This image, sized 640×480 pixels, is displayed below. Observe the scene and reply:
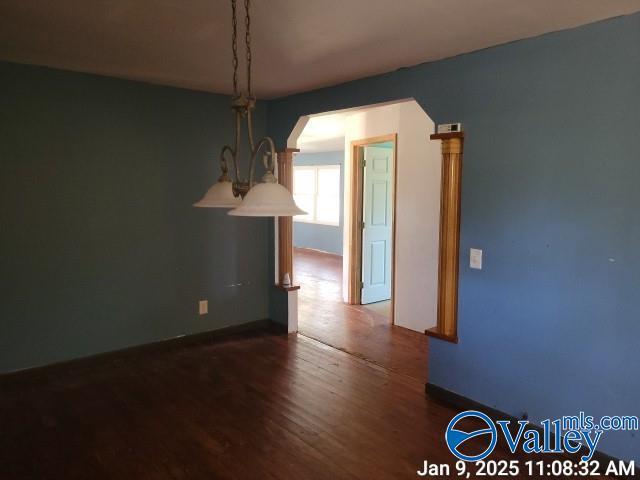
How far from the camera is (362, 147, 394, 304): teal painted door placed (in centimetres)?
549

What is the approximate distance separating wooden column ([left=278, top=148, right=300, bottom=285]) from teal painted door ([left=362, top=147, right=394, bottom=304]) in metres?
1.30

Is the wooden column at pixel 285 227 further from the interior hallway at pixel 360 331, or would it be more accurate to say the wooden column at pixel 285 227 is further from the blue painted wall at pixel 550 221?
the blue painted wall at pixel 550 221

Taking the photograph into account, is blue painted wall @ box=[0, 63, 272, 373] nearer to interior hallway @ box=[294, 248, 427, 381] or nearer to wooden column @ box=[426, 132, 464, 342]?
interior hallway @ box=[294, 248, 427, 381]

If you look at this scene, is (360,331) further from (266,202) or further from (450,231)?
(266,202)

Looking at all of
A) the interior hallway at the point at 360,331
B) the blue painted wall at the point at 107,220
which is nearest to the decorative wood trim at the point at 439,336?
the interior hallway at the point at 360,331

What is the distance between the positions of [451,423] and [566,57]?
2131mm

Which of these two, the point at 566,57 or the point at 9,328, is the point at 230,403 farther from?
the point at 566,57

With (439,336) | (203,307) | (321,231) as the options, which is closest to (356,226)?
(203,307)

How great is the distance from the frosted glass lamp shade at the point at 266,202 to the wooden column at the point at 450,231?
153cm

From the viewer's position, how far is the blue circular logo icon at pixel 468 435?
2.48 metres

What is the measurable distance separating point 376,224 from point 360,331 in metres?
1.52

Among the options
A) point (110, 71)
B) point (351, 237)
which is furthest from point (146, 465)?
point (351, 237)

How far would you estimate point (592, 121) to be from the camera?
232 centimetres

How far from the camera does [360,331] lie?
4.55 metres
